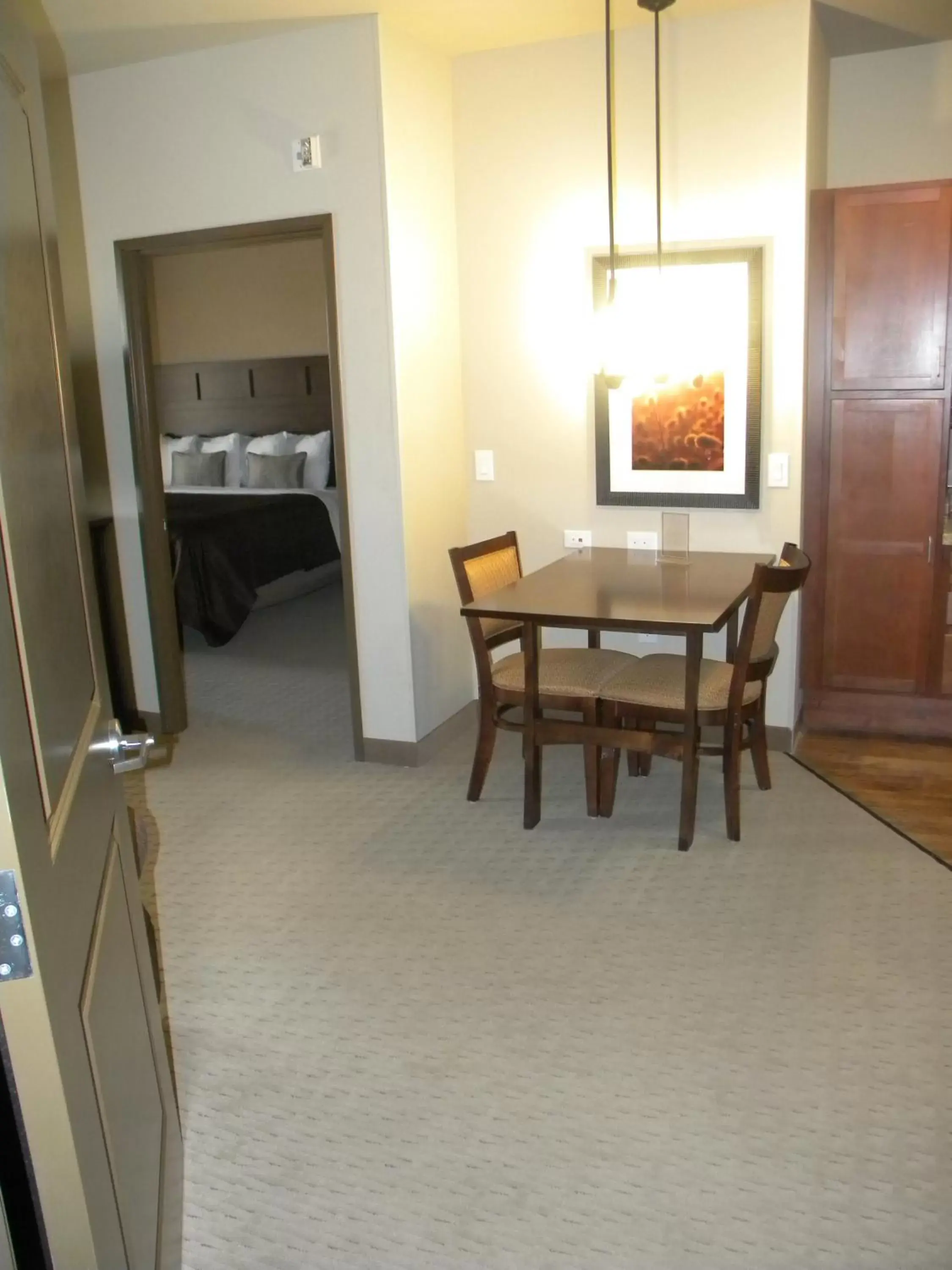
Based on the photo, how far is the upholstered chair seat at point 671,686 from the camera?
10.9 ft

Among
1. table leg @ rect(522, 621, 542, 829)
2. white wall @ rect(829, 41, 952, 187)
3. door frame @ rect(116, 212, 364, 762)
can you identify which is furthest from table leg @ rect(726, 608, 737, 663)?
white wall @ rect(829, 41, 952, 187)

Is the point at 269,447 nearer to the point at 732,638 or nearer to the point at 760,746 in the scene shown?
the point at 732,638

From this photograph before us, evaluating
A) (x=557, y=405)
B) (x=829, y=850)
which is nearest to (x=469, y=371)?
(x=557, y=405)

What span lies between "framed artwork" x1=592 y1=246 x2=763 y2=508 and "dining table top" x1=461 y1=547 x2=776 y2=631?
29 cm

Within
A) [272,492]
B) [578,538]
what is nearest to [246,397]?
[272,492]

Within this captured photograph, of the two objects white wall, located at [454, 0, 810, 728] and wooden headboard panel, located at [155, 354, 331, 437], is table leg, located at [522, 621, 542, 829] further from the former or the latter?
wooden headboard panel, located at [155, 354, 331, 437]

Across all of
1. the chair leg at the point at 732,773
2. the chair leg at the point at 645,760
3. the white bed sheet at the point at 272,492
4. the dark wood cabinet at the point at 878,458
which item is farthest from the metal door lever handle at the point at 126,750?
the white bed sheet at the point at 272,492

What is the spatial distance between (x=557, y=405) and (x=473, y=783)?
1.55 meters

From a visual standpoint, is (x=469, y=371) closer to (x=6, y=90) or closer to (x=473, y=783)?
(x=473, y=783)

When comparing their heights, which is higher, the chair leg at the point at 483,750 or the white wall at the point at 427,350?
the white wall at the point at 427,350

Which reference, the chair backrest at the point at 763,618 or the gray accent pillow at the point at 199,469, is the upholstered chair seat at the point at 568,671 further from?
the gray accent pillow at the point at 199,469

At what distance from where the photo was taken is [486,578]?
12.4ft

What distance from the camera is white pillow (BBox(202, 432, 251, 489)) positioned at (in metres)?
8.08

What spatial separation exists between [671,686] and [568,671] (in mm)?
372
